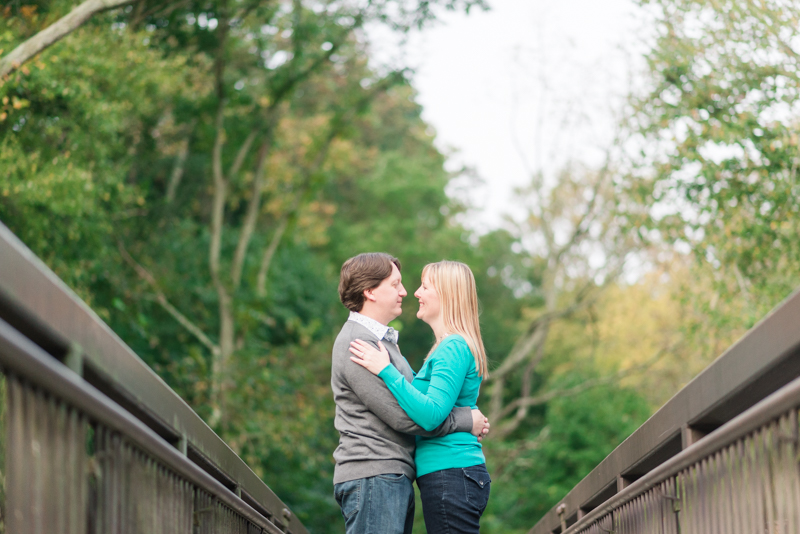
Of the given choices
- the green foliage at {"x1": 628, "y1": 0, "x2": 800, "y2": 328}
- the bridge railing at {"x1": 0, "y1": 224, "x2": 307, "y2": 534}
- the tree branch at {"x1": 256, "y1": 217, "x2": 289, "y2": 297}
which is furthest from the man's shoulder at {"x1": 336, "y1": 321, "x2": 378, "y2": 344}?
the tree branch at {"x1": 256, "y1": 217, "x2": 289, "y2": 297}

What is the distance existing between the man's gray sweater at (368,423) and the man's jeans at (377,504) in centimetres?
3

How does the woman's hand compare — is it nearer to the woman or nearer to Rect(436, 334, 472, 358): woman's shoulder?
the woman

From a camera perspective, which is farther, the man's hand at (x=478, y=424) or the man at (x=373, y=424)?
the man's hand at (x=478, y=424)

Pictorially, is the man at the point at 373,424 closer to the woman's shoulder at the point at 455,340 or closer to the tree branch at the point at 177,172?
the woman's shoulder at the point at 455,340

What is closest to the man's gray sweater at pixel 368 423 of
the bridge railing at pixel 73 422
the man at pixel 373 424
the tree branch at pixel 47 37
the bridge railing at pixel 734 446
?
the man at pixel 373 424

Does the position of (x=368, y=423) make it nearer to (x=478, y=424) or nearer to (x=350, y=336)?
(x=350, y=336)

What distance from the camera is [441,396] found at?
124 inches

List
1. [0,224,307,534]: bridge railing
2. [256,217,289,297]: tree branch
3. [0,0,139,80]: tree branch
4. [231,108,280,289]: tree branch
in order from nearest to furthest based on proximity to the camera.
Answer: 1. [0,224,307,534]: bridge railing
2. [0,0,139,80]: tree branch
3. [231,108,280,289]: tree branch
4. [256,217,289,297]: tree branch

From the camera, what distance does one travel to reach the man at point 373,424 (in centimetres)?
313

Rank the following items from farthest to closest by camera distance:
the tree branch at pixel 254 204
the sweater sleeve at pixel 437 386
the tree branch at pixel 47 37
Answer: the tree branch at pixel 254 204 → the tree branch at pixel 47 37 → the sweater sleeve at pixel 437 386

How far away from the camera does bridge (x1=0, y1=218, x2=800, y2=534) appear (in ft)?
4.96

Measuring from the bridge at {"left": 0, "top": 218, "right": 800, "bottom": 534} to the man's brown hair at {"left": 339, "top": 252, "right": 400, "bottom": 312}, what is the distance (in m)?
0.92

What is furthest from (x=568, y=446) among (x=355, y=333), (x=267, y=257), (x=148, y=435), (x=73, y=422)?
(x=73, y=422)

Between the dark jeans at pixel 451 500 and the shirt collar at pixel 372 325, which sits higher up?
the shirt collar at pixel 372 325
